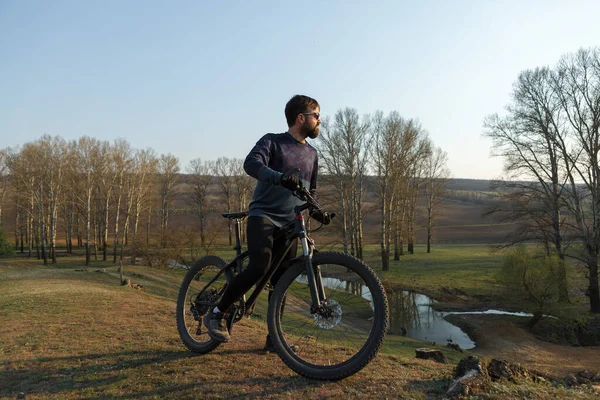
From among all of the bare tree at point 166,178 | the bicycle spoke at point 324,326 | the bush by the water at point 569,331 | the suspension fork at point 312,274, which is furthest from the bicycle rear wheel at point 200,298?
the bare tree at point 166,178

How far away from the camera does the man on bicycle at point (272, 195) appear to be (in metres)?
3.09

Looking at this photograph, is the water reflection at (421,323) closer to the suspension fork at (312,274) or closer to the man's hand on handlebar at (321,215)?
the suspension fork at (312,274)

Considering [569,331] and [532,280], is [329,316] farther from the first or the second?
[569,331]

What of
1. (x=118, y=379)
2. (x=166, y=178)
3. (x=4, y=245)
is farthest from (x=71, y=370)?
(x=166, y=178)

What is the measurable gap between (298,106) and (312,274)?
1456mm

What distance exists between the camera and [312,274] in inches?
116

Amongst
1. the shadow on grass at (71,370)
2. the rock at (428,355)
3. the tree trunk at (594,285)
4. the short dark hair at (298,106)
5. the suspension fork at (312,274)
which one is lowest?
the tree trunk at (594,285)

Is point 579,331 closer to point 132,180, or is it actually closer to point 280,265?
point 280,265

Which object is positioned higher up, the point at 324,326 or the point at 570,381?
the point at 324,326

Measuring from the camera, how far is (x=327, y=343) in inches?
139

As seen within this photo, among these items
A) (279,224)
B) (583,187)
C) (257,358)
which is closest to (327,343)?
(257,358)

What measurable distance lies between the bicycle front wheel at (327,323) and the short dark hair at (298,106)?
4.07 feet

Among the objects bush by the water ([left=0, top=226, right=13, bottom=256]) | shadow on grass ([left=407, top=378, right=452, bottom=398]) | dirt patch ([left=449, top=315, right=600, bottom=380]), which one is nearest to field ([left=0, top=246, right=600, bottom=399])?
shadow on grass ([left=407, top=378, right=452, bottom=398])

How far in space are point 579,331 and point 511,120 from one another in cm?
1322
